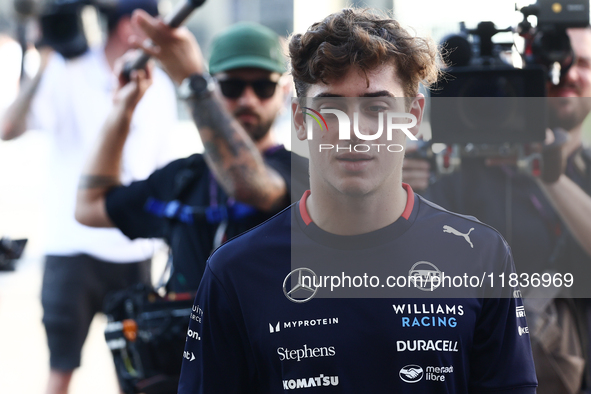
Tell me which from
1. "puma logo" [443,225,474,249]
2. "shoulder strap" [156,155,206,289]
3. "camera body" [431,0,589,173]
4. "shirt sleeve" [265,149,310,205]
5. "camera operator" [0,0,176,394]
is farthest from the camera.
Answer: "camera operator" [0,0,176,394]

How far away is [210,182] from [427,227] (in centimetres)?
104

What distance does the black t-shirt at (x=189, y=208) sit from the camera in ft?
7.13

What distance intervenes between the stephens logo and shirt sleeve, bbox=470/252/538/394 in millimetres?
128

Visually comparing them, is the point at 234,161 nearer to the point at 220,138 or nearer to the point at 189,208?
the point at 220,138

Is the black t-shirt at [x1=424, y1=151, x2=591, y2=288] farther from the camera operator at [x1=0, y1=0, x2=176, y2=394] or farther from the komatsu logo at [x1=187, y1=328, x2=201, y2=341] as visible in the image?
the camera operator at [x1=0, y1=0, x2=176, y2=394]

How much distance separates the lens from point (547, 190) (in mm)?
2182

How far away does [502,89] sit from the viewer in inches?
84.6

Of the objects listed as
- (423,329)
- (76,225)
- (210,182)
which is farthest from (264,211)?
(76,225)

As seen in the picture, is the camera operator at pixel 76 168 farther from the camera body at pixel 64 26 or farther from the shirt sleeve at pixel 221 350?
the shirt sleeve at pixel 221 350

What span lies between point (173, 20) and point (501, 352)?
144 cm

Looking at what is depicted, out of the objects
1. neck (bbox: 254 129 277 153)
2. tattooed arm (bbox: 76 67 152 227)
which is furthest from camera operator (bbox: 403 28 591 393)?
tattooed arm (bbox: 76 67 152 227)

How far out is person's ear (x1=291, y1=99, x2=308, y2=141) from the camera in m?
1.41

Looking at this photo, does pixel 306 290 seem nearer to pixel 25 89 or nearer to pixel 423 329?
pixel 423 329

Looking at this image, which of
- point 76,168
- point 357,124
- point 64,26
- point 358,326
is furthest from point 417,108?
point 76,168
